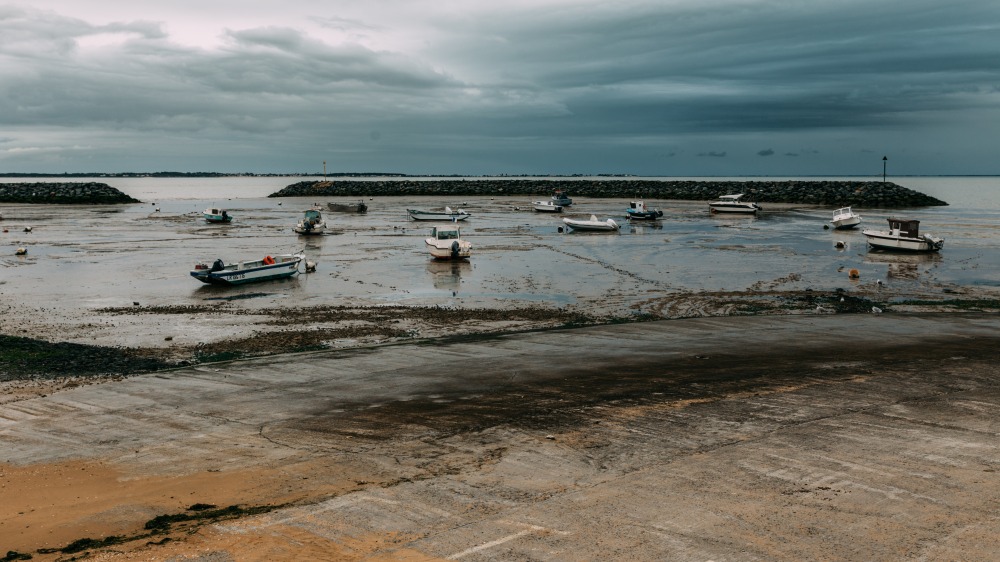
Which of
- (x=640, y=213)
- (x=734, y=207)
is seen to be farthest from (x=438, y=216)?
(x=734, y=207)

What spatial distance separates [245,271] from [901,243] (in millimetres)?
39658

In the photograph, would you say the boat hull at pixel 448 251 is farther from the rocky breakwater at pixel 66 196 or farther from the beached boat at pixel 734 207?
the rocky breakwater at pixel 66 196

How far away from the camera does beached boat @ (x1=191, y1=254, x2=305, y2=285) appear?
35.2 meters

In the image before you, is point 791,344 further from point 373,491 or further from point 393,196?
point 393,196

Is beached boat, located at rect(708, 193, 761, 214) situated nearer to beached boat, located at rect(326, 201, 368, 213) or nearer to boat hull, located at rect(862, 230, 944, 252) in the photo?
beached boat, located at rect(326, 201, 368, 213)

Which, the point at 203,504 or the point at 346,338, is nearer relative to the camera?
the point at 203,504

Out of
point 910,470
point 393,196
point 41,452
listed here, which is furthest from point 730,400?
point 393,196

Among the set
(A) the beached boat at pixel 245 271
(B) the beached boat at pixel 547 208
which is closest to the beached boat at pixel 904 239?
(A) the beached boat at pixel 245 271

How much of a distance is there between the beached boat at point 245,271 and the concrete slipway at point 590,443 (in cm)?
1718

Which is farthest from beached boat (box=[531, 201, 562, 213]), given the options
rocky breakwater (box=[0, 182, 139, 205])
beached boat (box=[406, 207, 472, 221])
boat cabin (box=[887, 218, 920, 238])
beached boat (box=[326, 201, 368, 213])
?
rocky breakwater (box=[0, 182, 139, 205])

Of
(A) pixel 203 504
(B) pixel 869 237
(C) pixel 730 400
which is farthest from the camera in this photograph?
(B) pixel 869 237

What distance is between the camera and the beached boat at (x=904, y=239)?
159ft

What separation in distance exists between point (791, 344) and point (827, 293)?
13425 millimetres

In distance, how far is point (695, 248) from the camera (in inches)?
2136
